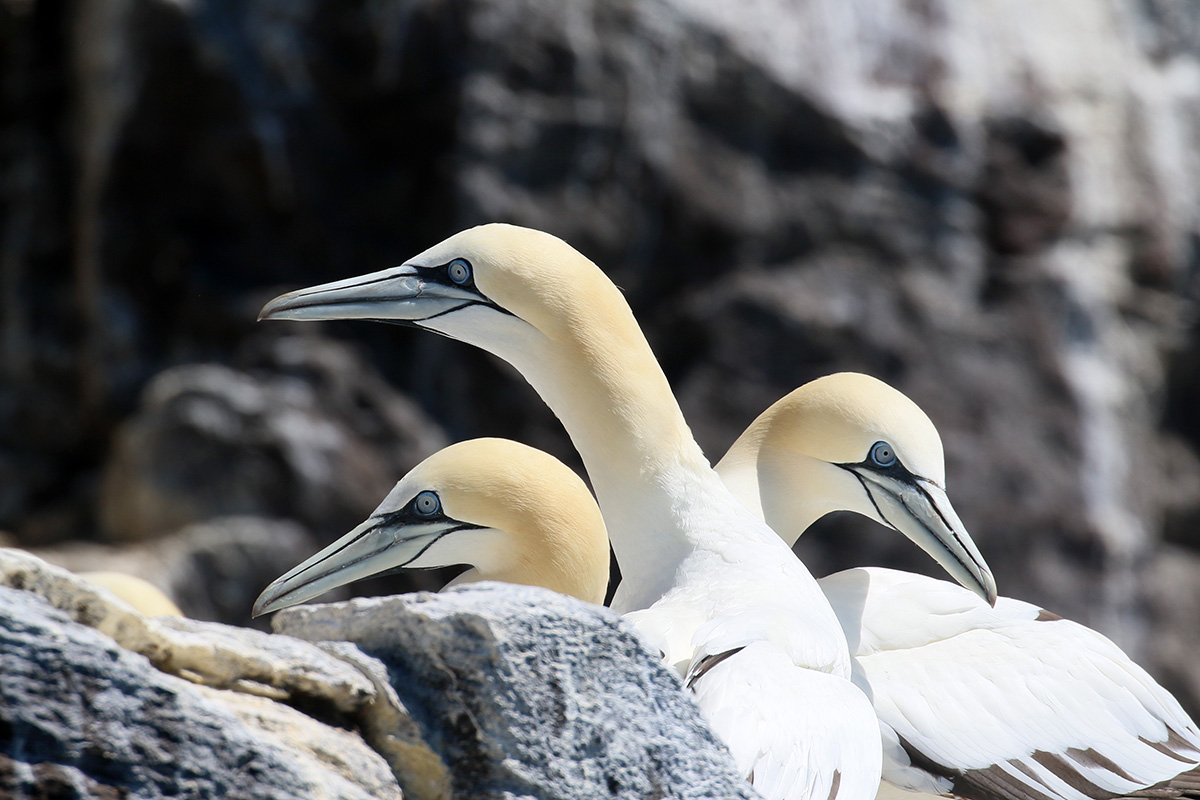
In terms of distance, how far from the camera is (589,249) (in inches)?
416

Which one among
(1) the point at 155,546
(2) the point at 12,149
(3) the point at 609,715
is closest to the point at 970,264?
(1) the point at 155,546

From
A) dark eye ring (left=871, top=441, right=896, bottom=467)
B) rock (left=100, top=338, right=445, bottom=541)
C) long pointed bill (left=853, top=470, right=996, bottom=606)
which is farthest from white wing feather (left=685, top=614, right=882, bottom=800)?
rock (left=100, top=338, right=445, bottom=541)

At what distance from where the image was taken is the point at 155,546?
10.2 metres

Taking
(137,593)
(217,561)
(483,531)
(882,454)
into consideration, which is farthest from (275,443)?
(882,454)

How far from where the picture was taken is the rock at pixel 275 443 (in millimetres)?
10211

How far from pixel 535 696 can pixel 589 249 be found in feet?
28.6

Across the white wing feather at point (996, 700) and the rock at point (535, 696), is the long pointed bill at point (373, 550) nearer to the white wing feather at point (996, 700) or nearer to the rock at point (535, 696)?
the white wing feather at point (996, 700)

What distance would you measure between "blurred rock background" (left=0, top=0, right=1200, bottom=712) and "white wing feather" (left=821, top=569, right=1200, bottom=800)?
5645 mm

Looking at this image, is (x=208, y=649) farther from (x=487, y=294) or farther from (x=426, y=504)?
(x=426, y=504)

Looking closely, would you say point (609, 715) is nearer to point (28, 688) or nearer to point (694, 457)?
point (28, 688)

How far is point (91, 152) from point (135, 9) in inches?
46.6

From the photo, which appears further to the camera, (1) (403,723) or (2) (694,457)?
(2) (694,457)

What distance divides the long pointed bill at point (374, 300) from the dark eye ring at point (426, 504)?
514 mm

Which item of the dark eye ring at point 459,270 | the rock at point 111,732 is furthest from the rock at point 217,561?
the rock at point 111,732
